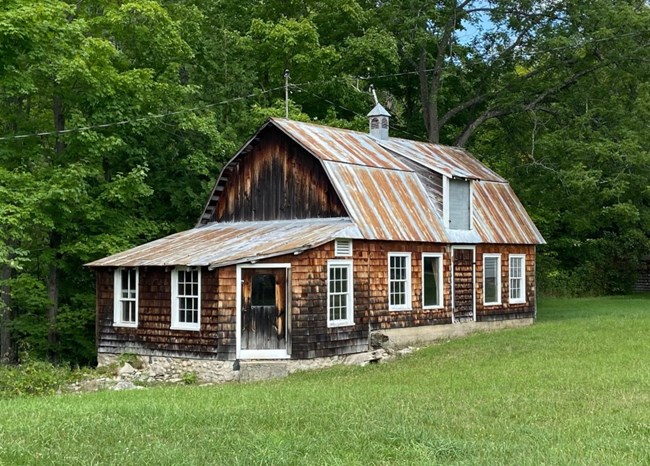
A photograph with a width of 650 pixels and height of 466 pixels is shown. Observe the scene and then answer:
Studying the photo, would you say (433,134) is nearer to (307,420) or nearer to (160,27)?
(160,27)

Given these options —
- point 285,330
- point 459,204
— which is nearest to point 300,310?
point 285,330

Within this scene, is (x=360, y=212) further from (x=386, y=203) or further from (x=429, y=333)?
(x=429, y=333)

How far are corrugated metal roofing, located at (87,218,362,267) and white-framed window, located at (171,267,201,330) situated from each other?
0.48 metres

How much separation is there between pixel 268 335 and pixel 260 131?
6.45 meters

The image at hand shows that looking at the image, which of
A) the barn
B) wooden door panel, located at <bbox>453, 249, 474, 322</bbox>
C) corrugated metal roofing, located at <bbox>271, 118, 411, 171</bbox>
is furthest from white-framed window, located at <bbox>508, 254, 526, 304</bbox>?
A: corrugated metal roofing, located at <bbox>271, 118, 411, 171</bbox>

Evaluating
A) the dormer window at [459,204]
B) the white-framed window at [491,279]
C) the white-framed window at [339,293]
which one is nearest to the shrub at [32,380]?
the white-framed window at [339,293]

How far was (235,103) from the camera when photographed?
31484 millimetres

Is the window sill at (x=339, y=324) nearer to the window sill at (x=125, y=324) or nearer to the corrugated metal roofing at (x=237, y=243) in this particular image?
the corrugated metal roofing at (x=237, y=243)

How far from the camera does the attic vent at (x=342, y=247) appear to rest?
20547 mm

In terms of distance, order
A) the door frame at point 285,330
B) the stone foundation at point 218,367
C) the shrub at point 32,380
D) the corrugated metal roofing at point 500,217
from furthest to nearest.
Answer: the corrugated metal roofing at point 500,217 → the door frame at point 285,330 → the stone foundation at point 218,367 → the shrub at point 32,380

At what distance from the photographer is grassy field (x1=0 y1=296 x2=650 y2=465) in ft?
28.6

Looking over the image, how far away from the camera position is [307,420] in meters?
10.7

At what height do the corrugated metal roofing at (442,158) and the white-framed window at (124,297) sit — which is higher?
the corrugated metal roofing at (442,158)

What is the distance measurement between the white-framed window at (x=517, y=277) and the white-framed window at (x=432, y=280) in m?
4.05
